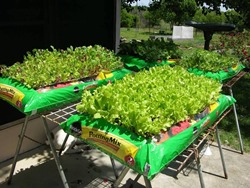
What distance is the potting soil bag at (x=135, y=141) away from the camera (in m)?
2.00

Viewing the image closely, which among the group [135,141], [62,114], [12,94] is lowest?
[62,114]

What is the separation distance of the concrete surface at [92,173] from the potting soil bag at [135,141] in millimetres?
1460

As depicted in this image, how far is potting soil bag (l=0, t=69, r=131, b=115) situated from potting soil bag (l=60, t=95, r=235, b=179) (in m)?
0.41

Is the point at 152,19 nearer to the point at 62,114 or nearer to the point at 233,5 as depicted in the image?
the point at 233,5

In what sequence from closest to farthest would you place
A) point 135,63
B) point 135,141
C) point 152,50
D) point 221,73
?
point 135,141, point 221,73, point 135,63, point 152,50

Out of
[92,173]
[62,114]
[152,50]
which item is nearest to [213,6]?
[152,50]

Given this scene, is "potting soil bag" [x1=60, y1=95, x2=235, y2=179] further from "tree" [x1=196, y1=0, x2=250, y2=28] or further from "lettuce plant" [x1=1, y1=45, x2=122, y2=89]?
"tree" [x1=196, y1=0, x2=250, y2=28]

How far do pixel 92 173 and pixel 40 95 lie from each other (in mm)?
1736

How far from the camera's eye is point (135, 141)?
6.79 ft

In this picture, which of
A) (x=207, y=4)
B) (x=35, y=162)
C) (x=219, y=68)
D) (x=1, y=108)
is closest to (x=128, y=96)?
(x=219, y=68)

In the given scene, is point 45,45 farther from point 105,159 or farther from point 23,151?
point 105,159

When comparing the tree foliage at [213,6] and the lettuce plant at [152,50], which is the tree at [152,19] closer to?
the tree foliage at [213,6]

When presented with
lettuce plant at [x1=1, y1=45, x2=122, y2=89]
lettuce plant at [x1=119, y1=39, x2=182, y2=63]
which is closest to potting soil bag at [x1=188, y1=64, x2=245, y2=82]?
lettuce plant at [x1=119, y1=39, x2=182, y2=63]

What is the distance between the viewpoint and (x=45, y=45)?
5039 mm
